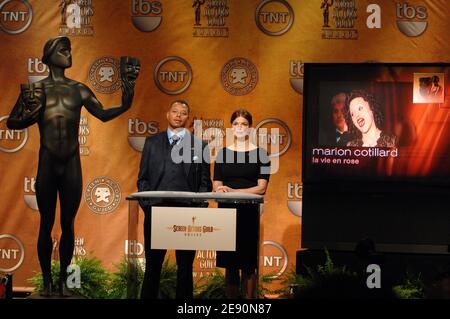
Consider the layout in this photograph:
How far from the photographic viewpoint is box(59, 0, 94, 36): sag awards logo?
7.86 m

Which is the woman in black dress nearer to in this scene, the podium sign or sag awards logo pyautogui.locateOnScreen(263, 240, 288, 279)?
the podium sign

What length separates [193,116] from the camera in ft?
25.5

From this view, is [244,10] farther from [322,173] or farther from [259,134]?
[322,173]

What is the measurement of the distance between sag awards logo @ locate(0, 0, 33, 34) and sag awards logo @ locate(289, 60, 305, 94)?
247 cm

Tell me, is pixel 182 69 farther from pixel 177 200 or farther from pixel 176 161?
pixel 177 200

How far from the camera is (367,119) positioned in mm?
7164

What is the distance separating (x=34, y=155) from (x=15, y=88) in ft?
2.13

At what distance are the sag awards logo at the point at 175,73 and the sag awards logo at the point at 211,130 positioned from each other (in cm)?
33

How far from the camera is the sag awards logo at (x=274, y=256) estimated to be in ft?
25.4

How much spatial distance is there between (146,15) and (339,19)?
176cm

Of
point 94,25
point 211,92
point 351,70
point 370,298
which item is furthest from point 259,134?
point 370,298

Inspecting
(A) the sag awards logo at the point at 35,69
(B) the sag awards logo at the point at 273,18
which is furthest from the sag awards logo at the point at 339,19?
(A) the sag awards logo at the point at 35,69

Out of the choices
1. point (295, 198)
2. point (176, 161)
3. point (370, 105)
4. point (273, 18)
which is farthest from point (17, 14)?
point (370, 105)

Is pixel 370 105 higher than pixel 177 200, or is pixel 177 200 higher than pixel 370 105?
pixel 370 105
